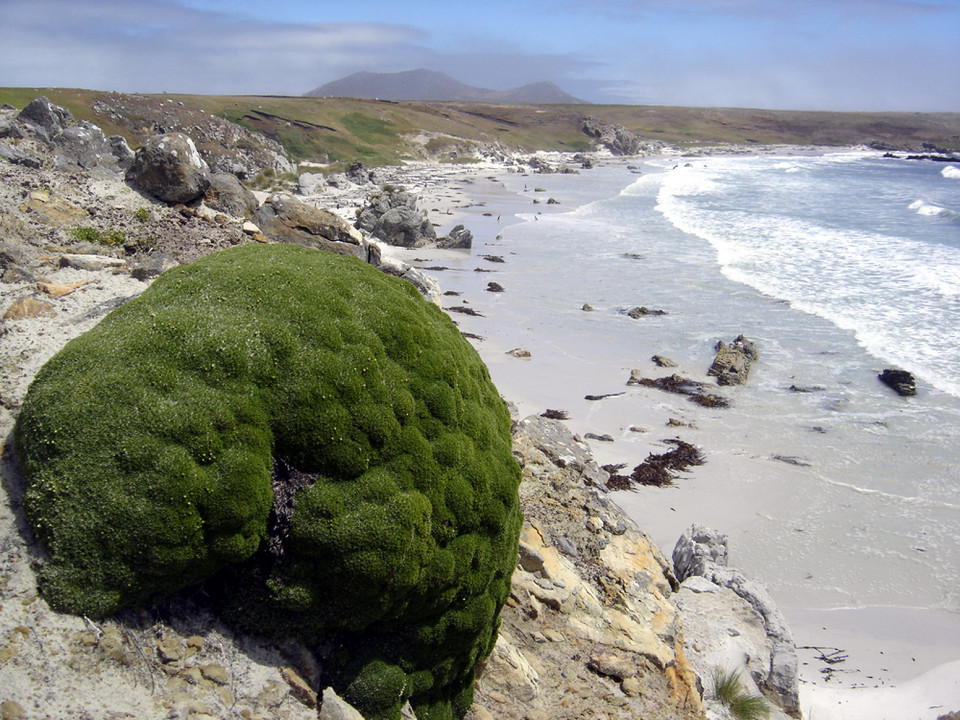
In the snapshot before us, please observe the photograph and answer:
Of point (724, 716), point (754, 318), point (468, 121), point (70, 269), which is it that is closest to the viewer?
point (724, 716)

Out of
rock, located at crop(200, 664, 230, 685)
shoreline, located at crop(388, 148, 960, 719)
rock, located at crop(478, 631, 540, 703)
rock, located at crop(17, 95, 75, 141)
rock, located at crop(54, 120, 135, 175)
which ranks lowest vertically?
shoreline, located at crop(388, 148, 960, 719)

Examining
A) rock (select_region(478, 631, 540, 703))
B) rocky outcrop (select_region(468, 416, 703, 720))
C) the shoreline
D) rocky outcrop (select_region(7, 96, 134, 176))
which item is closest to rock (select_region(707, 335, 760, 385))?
the shoreline

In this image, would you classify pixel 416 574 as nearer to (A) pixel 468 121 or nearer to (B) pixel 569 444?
Answer: (B) pixel 569 444

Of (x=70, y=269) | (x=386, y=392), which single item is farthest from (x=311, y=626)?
(x=70, y=269)

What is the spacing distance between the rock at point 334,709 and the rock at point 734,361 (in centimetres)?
1279

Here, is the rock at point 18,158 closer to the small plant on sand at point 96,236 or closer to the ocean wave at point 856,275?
the small plant on sand at point 96,236

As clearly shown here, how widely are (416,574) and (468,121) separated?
99685 millimetres

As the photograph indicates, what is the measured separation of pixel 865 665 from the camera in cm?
821

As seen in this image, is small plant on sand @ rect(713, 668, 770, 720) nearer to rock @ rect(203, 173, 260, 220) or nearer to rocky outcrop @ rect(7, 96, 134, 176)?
rock @ rect(203, 173, 260, 220)

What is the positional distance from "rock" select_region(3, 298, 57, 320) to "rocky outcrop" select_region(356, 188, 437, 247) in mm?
21206

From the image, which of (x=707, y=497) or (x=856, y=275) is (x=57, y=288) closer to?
(x=707, y=497)

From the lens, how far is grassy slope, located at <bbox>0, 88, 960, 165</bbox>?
62.5 metres

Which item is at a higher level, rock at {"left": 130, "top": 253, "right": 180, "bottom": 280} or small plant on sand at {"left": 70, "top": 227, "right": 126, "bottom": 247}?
small plant on sand at {"left": 70, "top": 227, "right": 126, "bottom": 247}

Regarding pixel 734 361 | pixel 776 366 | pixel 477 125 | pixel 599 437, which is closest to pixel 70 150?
pixel 599 437
